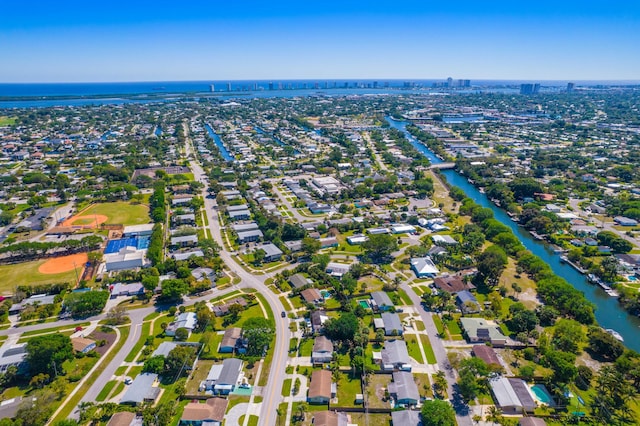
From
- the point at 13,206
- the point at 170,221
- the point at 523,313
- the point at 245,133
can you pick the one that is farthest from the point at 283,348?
the point at 245,133

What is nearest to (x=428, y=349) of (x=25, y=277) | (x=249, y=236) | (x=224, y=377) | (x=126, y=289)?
(x=224, y=377)

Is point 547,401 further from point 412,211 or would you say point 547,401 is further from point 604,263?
point 412,211

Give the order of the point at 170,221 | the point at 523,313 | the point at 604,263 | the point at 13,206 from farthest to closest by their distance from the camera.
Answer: the point at 13,206
the point at 170,221
the point at 604,263
the point at 523,313

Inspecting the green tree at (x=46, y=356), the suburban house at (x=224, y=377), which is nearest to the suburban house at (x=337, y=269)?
the suburban house at (x=224, y=377)

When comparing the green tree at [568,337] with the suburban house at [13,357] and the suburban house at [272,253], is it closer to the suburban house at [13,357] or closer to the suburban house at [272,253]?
the suburban house at [272,253]

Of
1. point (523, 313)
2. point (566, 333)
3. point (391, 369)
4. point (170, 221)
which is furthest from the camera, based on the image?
point (170, 221)

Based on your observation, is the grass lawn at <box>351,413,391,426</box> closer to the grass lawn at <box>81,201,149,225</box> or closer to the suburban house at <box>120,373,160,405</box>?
the suburban house at <box>120,373,160,405</box>
